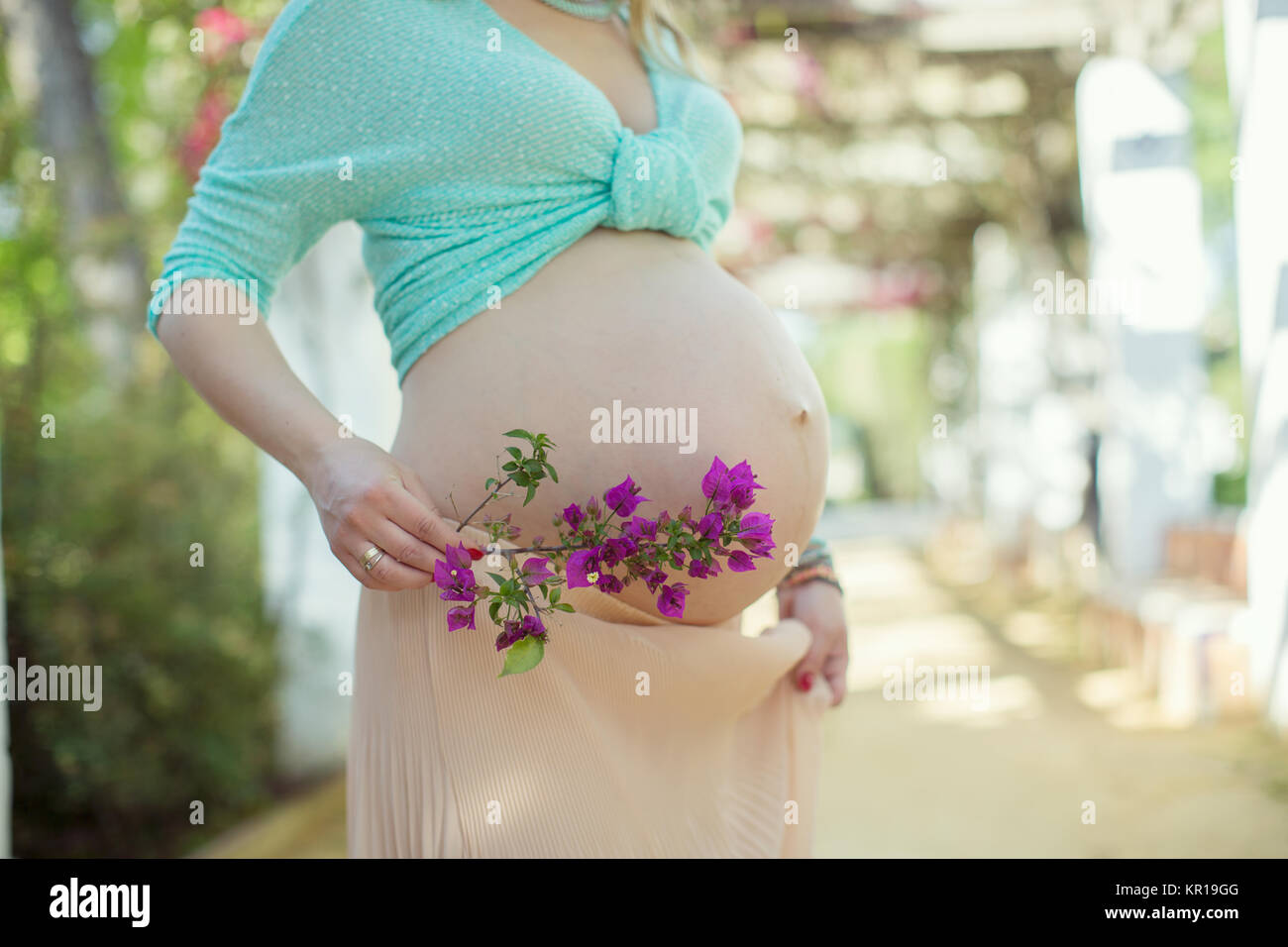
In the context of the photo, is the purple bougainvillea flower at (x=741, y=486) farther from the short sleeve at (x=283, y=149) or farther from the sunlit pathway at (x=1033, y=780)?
the sunlit pathway at (x=1033, y=780)

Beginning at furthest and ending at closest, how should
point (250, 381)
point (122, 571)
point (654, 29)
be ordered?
1. point (122, 571)
2. point (654, 29)
3. point (250, 381)

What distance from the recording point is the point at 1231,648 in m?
5.04

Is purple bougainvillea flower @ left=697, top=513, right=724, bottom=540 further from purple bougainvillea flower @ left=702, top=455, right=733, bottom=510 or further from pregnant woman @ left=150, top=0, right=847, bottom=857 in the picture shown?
pregnant woman @ left=150, top=0, right=847, bottom=857

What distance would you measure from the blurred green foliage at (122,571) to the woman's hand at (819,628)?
2.65 m

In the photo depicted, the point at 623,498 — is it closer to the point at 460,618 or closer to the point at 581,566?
the point at 581,566

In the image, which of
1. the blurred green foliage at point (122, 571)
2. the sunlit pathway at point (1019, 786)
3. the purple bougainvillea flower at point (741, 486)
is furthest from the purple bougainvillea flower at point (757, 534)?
the sunlit pathway at point (1019, 786)

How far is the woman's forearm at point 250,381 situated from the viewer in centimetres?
105

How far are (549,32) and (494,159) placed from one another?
0.25m

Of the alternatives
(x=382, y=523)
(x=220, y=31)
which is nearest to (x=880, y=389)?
(x=220, y=31)

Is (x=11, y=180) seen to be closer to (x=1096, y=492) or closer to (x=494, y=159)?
(x=494, y=159)

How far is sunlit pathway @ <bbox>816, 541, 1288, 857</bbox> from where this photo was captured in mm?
3809

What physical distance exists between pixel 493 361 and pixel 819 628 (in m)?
0.61

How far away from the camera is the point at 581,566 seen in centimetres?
96

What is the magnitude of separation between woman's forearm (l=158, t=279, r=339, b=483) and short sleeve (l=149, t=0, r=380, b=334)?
0.15 ft
